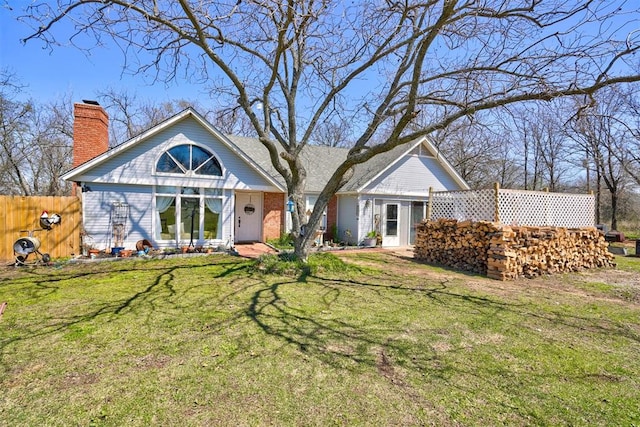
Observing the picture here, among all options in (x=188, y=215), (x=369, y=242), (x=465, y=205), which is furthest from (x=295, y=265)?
(x=369, y=242)

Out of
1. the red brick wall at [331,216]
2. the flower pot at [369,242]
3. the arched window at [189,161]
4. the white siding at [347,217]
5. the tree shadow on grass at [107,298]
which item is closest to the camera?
the tree shadow on grass at [107,298]

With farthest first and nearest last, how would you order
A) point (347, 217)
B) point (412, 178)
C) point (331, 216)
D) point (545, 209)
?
point (331, 216) → point (412, 178) → point (347, 217) → point (545, 209)

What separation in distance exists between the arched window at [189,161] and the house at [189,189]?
0.11ft

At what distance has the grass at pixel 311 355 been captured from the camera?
9.65 feet

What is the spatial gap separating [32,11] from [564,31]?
9.46 m

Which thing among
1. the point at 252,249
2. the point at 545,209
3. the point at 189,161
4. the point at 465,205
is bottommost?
the point at 252,249

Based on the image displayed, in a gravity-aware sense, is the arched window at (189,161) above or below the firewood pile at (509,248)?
above

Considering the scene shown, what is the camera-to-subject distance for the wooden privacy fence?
32.9 ft

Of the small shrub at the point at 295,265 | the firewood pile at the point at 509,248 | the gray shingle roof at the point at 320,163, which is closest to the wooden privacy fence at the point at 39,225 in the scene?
the small shrub at the point at 295,265

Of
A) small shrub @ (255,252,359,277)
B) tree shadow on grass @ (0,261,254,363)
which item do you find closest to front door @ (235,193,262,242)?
tree shadow on grass @ (0,261,254,363)

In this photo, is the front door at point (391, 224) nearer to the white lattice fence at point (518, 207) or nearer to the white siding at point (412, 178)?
the white siding at point (412, 178)

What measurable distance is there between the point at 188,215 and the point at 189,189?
98 centimetres

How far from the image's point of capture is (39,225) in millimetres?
10336

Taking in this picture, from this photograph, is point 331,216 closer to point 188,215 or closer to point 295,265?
point 188,215
